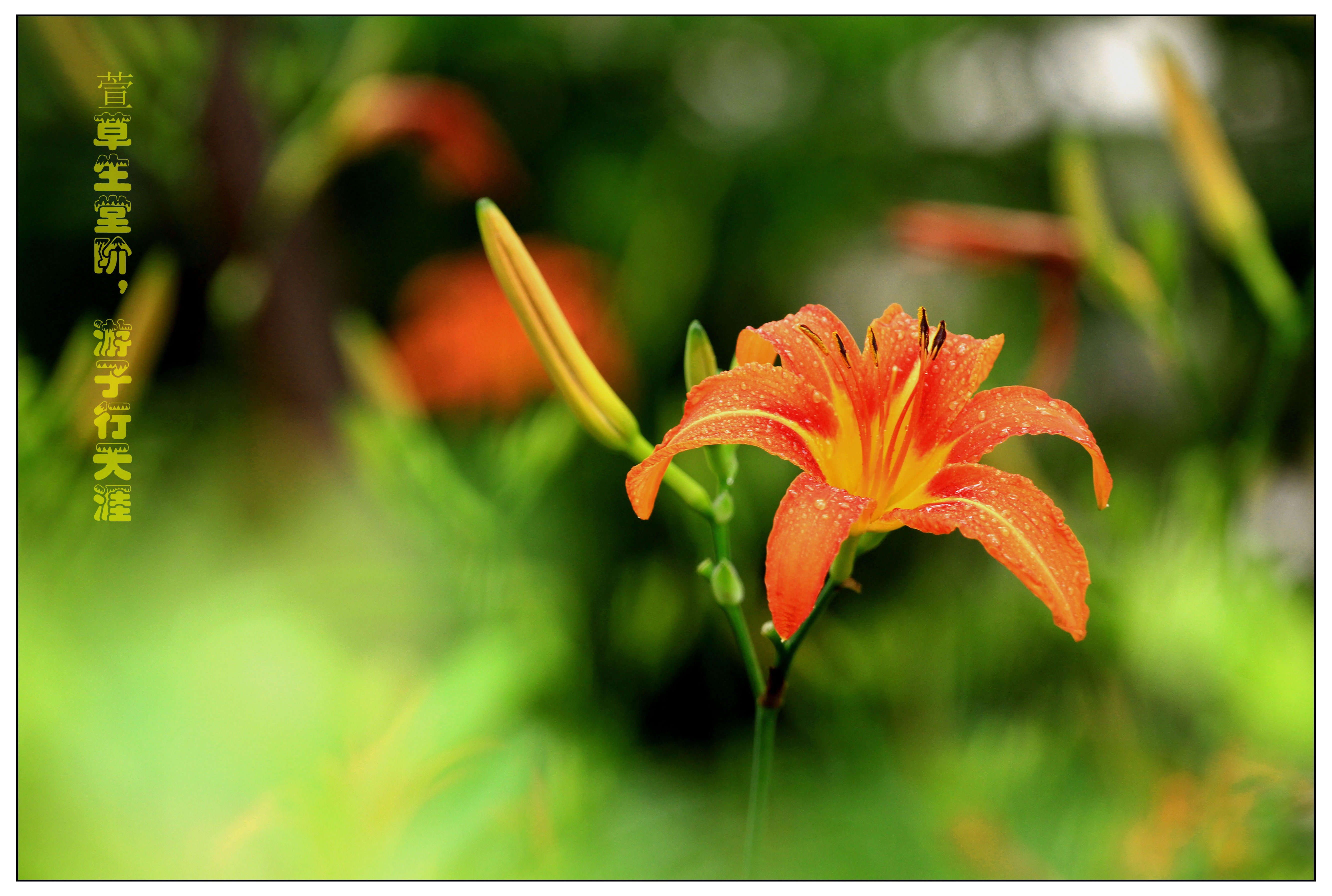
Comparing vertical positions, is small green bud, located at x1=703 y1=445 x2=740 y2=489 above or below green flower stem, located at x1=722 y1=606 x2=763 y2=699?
above

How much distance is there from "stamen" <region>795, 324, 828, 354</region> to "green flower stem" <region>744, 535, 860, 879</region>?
5 cm

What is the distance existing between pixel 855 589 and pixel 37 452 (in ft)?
1.46

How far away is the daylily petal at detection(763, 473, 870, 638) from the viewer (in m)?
0.19

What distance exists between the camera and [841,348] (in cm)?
24

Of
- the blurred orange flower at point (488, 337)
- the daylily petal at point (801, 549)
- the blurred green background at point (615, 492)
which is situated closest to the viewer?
the daylily petal at point (801, 549)

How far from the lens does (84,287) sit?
25.2 inches

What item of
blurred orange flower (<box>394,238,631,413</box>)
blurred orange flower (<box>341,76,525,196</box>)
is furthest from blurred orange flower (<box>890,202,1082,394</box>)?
blurred orange flower (<box>341,76,525,196</box>)

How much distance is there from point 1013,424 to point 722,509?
0.08m

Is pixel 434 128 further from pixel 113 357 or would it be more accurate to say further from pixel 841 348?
pixel 841 348

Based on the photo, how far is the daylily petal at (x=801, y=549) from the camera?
19cm

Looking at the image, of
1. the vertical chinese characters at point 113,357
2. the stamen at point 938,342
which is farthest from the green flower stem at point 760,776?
the vertical chinese characters at point 113,357

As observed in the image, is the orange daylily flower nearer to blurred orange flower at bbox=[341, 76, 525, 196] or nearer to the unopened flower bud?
the unopened flower bud

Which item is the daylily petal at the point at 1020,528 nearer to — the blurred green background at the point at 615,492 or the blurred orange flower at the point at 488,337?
the blurred green background at the point at 615,492

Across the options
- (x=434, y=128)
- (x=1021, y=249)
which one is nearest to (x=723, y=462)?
(x=1021, y=249)
